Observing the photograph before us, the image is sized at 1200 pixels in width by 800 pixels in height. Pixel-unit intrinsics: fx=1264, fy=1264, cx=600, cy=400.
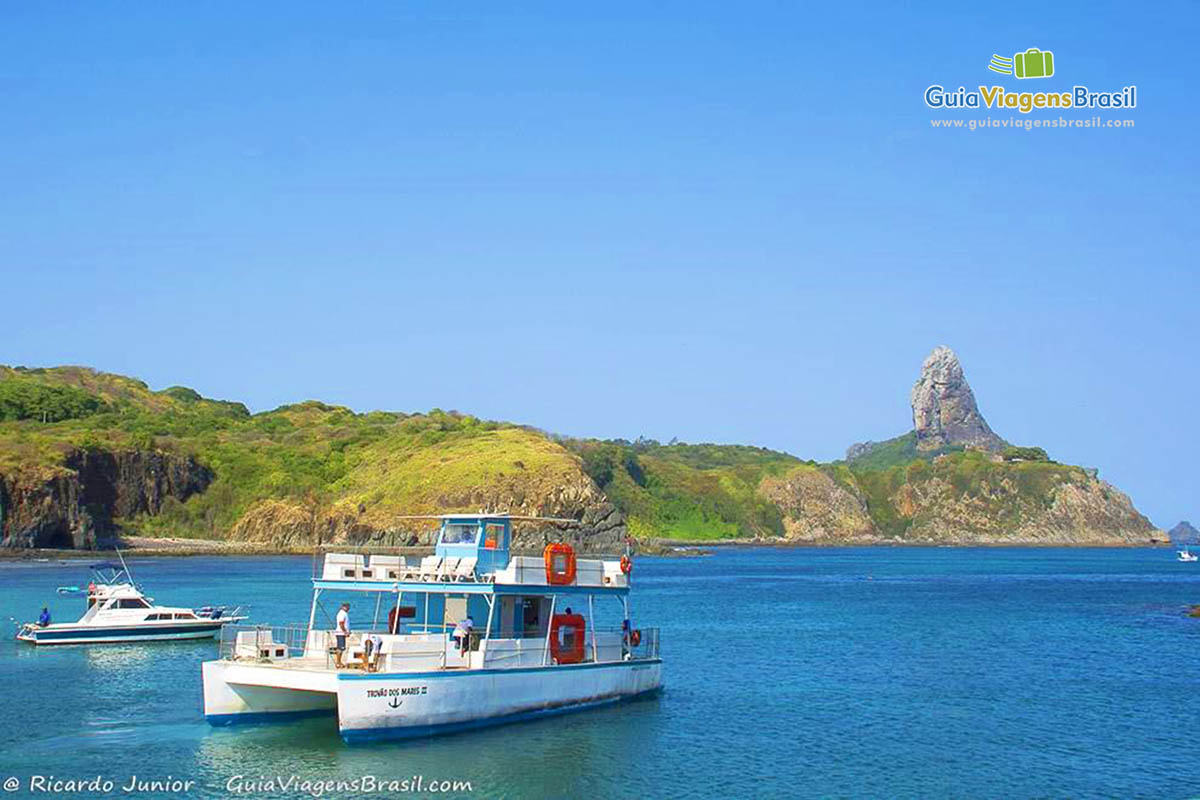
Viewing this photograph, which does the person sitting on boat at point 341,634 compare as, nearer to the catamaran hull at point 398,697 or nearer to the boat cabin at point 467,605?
the boat cabin at point 467,605

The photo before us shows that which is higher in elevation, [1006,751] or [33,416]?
[33,416]

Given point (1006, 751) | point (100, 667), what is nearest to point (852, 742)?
point (1006, 751)

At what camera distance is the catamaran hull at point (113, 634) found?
50781 millimetres

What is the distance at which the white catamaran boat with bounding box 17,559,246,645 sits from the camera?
5106cm

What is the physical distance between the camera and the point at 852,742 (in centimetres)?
3309

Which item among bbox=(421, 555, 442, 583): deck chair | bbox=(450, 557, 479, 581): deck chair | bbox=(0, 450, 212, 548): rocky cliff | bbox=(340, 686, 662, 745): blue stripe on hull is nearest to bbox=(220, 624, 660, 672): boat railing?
bbox=(340, 686, 662, 745): blue stripe on hull

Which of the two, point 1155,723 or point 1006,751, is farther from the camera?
point 1155,723

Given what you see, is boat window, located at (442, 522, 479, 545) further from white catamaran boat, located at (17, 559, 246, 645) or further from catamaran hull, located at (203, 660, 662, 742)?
white catamaran boat, located at (17, 559, 246, 645)

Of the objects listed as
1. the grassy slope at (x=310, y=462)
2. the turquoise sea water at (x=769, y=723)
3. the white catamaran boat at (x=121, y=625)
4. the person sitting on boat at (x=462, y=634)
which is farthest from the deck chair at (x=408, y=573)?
the grassy slope at (x=310, y=462)

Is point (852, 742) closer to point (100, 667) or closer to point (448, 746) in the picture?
point (448, 746)

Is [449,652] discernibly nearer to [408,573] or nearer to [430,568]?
[408,573]

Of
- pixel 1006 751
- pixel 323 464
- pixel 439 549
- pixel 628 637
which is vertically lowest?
pixel 1006 751

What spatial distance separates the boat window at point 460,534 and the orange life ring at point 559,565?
2.05 meters

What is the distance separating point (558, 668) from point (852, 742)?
7943mm
